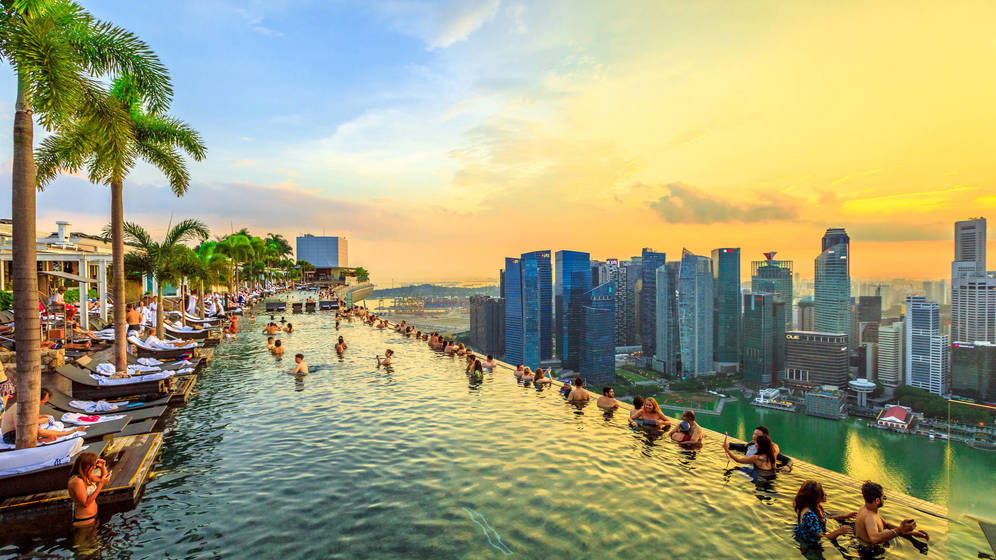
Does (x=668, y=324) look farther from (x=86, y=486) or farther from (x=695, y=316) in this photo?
(x=86, y=486)

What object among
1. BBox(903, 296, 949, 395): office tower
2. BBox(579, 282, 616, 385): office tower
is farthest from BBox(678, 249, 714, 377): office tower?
BBox(903, 296, 949, 395): office tower

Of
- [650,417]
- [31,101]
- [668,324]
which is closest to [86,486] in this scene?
[31,101]

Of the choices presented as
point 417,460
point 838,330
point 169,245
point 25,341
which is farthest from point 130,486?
point 838,330

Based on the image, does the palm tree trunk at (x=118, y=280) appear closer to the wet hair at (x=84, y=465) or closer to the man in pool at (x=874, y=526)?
the wet hair at (x=84, y=465)

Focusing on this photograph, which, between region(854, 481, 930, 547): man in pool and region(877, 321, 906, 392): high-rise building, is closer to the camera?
region(854, 481, 930, 547): man in pool

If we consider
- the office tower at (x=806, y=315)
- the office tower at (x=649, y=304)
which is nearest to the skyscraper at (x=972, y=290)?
the office tower at (x=806, y=315)

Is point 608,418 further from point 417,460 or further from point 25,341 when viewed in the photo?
point 25,341

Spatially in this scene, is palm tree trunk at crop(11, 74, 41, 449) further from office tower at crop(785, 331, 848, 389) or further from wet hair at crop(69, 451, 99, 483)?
office tower at crop(785, 331, 848, 389)
